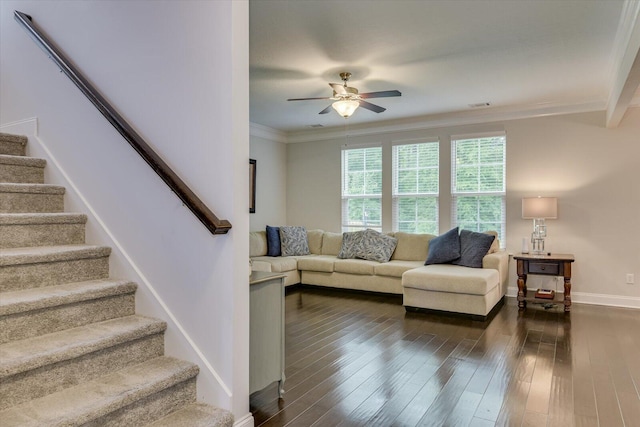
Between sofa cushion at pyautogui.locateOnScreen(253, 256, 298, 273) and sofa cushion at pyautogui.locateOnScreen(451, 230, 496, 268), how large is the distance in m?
2.31

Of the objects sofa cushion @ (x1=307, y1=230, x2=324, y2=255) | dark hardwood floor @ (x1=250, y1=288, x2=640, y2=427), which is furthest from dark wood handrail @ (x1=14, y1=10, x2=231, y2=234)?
sofa cushion @ (x1=307, y1=230, x2=324, y2=255)

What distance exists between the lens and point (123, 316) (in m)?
2.16

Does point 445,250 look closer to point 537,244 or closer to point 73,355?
point 537,244

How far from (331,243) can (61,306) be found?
16.4 feet

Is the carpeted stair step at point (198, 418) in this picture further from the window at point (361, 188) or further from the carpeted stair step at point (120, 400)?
the window at point (361, 188)

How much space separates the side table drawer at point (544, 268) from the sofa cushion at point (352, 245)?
226 centimetres

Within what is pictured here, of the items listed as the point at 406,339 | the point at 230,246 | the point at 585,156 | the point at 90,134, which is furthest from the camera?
the point at 585,156

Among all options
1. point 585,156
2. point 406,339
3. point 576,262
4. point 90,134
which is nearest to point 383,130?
point 585,156

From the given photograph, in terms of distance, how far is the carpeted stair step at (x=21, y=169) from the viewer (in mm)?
2549

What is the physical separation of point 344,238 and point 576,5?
430 cm

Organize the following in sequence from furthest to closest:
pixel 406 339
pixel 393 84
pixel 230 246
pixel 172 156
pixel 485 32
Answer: pixel 393 84, pixel 406 339, pixel 485 32, pixel 172 156, pixel 230 246

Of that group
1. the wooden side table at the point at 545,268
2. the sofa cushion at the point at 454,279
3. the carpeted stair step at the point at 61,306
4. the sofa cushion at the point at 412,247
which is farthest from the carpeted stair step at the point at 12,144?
the wooden side table at the point at 545,268

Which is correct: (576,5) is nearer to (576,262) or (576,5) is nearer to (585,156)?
(585,156)

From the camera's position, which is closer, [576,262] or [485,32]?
[485,32]
